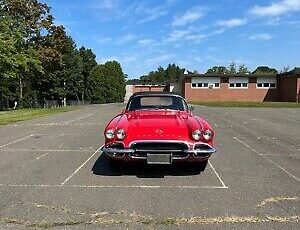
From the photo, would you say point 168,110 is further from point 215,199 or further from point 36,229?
point 36,229

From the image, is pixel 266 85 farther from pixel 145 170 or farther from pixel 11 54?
pixel 145 170

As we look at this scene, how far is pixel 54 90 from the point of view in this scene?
65688mm

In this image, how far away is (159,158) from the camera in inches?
260

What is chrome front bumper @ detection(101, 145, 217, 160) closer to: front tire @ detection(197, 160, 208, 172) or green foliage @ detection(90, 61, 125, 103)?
front tire @ detection(197, 160, 208, 172)

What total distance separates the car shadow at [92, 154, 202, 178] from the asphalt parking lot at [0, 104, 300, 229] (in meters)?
0.02

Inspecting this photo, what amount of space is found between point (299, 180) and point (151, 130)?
2769 millimetres

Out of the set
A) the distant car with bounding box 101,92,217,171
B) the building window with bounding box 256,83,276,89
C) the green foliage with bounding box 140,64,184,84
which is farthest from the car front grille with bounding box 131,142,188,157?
the green foliage with bounding box 140,64,184,84

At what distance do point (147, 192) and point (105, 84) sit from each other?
3224 inches

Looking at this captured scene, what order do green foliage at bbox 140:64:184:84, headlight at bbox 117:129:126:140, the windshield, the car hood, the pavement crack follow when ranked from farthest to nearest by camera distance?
green foliage at bbox 140:64:184:84, the windshield, headlight at bbox 117:129:126:140, the car hood, the pavement crack

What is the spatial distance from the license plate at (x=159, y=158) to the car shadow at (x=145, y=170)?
589mm

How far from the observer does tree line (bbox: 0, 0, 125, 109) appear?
31.8 meters

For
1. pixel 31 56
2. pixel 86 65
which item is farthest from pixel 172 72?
pixel 31 56

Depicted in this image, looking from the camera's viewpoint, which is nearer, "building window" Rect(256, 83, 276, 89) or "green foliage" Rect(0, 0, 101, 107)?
"green foliage" Rect(0, 0, 101, 107)

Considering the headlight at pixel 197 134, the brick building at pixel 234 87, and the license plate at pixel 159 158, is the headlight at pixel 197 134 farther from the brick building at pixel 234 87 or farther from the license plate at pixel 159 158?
the brick building at pixel 234 87
